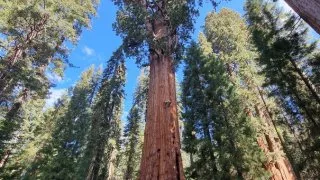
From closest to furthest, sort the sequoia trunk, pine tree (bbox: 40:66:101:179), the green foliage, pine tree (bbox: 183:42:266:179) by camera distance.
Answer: the sequoia trunk
the green foliage
pine tree (bbox: 183:42:266:179)
pine tree (bbox: 40:66:101:179)

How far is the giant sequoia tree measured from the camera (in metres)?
4.30

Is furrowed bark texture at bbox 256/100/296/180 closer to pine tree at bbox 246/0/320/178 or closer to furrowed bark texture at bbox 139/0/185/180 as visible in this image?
pine tree at bbox 246/0/320/178

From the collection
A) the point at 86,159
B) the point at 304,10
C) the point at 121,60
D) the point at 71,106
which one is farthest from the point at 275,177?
the point at 71,106

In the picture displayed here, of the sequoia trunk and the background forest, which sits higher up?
the background forest

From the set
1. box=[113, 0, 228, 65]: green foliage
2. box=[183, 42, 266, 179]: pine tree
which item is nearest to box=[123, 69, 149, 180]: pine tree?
box=[183, 42, 266, 179]: pine tree

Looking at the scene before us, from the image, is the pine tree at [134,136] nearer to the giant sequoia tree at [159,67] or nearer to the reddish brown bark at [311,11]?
the giant sequoia tree at [159,67]

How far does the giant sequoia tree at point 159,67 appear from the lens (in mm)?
4298

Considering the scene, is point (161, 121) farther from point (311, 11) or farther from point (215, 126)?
point (215, 126)

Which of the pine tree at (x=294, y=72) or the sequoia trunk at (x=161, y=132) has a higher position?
the pine tree at (x=294, y=72)

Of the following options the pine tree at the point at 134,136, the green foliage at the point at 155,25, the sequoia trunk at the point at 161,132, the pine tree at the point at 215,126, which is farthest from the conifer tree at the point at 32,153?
the sequoia trunk at the point at 161,132

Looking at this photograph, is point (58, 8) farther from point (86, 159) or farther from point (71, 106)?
point (71, 106)

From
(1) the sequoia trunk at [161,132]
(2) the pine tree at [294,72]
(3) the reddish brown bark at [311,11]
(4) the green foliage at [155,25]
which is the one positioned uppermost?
(2) the pine tree at [294,72]

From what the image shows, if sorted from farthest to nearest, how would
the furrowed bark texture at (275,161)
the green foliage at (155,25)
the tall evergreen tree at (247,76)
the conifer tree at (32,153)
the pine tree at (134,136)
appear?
1. the pine tree at (134,136)
2. the conifer tree at (32,153)
3. the tall evergreen tree at (247,76)
4. the furrowed bark texture at (275,161)
5. the green foliage at (155,25)

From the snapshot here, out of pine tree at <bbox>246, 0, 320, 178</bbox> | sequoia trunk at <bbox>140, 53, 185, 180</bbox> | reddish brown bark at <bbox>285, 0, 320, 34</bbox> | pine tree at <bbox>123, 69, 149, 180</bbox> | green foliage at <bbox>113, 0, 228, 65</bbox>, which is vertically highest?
pine tree at <bbox>123, 69, 149, 180</bbox>
